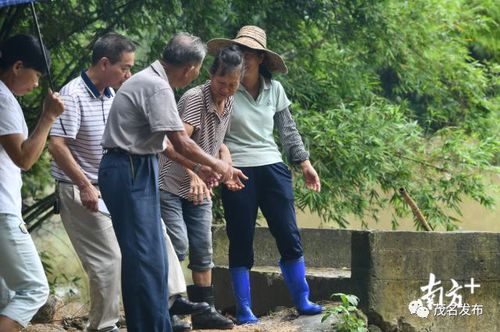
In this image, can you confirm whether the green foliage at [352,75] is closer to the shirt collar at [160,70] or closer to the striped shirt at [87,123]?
the striped shirt at [87,123]

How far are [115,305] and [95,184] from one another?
676 millimetres

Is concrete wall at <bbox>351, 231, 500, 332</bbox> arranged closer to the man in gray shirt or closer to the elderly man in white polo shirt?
the elderly man in white polo shirt

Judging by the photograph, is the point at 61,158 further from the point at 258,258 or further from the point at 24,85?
the point at 258,258

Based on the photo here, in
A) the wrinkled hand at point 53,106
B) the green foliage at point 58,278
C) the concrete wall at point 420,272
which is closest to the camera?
the wrinkled hand at point 53,106

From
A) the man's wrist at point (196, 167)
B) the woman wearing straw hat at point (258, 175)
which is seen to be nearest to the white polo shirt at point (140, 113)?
the man's wrist at point (196, 167)

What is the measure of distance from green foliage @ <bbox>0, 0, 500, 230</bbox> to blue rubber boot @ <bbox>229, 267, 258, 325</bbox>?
6.90 ft

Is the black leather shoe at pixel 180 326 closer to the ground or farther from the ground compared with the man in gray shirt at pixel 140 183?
closer to the ground

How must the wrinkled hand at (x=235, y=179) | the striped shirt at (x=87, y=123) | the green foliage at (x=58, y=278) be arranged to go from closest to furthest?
the wrinkled hand at (x=235, y=179) < the striped shirt at (x=87, y=123) < the green foliage at (x=58, y=278)

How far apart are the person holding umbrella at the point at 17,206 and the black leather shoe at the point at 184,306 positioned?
1.43m

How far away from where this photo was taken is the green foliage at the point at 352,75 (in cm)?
900

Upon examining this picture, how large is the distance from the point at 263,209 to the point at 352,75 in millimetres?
3085

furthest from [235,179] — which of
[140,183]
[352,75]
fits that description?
[352,75]

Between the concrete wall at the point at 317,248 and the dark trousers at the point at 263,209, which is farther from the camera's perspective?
the concrete wall at the point at 317,248

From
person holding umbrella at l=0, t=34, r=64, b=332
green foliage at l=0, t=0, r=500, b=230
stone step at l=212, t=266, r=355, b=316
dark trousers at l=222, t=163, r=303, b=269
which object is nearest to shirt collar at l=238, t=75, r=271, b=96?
dark trousers at l=222, t=163, r=303, b=269
